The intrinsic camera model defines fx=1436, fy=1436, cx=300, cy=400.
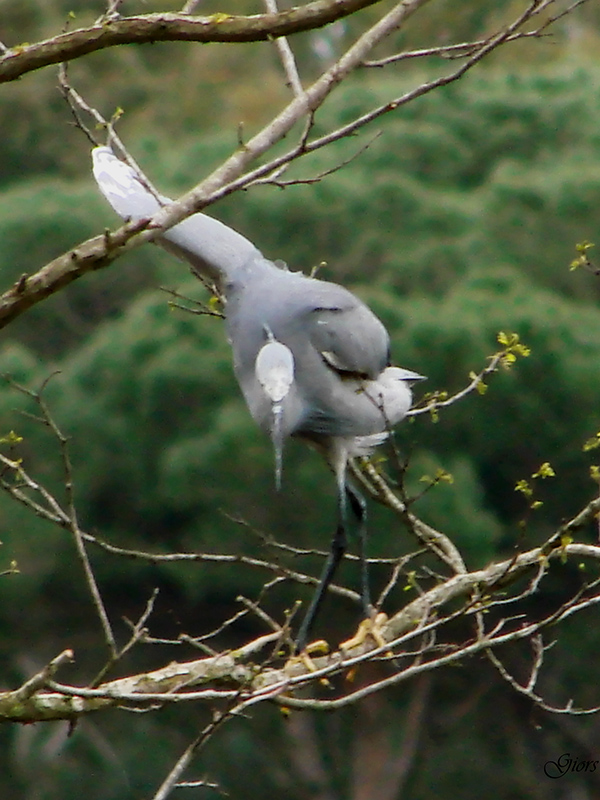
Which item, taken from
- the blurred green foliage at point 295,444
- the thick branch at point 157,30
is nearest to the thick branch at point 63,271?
the thick branch at point 157,30

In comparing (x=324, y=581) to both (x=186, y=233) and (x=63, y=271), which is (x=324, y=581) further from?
(x=63, y=271)

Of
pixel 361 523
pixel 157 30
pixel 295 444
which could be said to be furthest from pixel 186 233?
pixel 295 444

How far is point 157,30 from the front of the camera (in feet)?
8.04

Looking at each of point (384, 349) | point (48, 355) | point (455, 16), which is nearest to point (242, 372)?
point (384, 349)

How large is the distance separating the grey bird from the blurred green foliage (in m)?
5.36

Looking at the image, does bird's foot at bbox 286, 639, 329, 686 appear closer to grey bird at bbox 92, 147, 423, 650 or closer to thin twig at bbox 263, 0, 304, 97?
grey bird at bbox 92, 147, 423, 650

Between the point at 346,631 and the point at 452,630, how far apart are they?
0.78 m

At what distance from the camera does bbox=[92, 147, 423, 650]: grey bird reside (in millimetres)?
3746

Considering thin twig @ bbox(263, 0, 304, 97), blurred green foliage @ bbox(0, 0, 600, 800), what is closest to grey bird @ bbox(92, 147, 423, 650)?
thin twig @ bbox(263, 0, 304, 97)

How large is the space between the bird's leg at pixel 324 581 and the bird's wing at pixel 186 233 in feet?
2.80

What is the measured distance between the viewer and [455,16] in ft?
51.5

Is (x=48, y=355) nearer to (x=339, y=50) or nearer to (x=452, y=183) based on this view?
(x=452, y=183)

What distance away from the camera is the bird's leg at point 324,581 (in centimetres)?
405

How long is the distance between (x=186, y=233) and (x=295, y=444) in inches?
234
